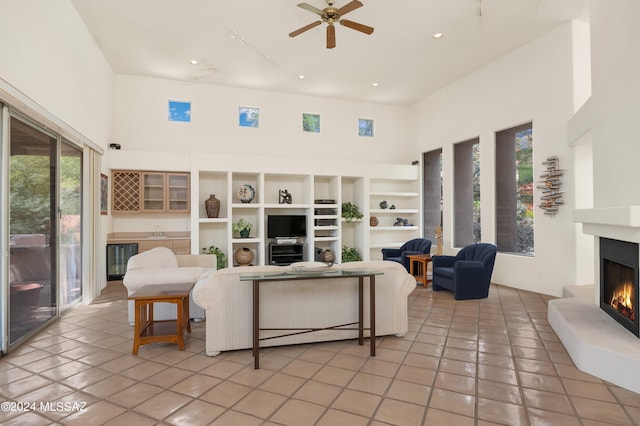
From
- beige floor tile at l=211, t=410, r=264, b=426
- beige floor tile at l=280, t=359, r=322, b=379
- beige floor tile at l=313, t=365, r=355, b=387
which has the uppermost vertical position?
beige floor tile at l=211, t=410, r=264, b=426

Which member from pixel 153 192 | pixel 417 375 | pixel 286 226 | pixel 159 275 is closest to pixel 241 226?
pixel 286 226

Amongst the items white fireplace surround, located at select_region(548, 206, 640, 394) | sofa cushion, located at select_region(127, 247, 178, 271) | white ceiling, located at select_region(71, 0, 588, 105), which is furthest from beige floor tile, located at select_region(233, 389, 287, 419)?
white ceiling, located at select_region(71, 0, 588, 105)

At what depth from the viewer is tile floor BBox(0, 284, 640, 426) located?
7.20 feet

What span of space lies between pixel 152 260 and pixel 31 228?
3.93 feet

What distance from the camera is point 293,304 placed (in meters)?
3.31

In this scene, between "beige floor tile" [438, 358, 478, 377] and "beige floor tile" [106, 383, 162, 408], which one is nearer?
"beige floor tile" [106, 383, 162, 408]

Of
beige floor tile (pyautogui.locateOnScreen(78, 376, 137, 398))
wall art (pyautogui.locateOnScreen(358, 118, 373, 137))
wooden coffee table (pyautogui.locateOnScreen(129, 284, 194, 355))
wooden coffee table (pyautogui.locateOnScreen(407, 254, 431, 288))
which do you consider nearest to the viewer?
beige floor tile (pyautogui.locateOnScreen(78, 376, 137, 398))

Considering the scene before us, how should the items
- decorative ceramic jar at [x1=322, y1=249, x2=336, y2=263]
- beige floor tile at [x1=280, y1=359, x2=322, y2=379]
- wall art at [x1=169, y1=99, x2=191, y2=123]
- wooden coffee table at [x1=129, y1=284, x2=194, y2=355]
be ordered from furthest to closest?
decorative ceramic jar at [x1=322, y1=249, x2=336, y2=263] < wall art at [x1=169, y1=99, x2=191, y2=123] < wooden coffee table at [x1=129, y1=284, x2=194, y2=355] < beige floor tile at [x1=280, y1=359, x2=322, y2=379]

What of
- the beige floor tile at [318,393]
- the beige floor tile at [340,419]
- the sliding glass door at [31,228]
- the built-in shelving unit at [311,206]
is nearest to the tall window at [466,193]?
the built-in shelving unit at [311,206]

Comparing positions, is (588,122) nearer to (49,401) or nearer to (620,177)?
(620,177)

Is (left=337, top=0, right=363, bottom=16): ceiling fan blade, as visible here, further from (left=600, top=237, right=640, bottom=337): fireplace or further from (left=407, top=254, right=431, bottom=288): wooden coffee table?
(left=407, top=254, right=431, bottom=288): wooden coffee table

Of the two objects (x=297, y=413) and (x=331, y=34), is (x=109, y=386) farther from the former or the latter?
(x=331, y=34)

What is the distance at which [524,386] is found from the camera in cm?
257

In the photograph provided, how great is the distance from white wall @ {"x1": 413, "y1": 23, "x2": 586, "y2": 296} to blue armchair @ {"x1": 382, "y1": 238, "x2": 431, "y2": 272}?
2.65 feet
